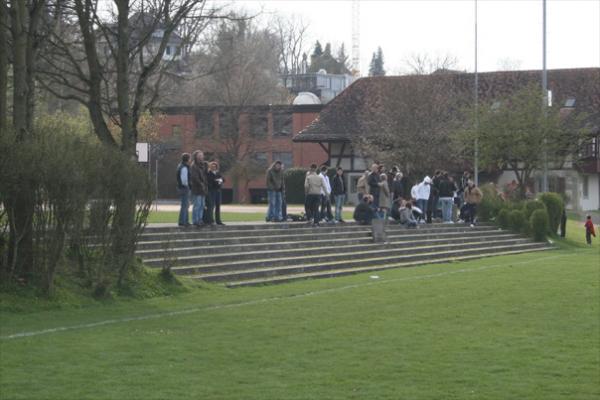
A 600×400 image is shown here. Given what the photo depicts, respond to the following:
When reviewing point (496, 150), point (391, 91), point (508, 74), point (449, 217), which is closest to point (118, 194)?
point (449, 217)

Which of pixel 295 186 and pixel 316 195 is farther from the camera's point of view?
pixel 295 186

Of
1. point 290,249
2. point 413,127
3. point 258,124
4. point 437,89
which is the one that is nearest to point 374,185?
point 290,249

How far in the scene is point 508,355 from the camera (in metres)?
Answer: 12.2

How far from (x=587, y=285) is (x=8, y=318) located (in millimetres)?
11993

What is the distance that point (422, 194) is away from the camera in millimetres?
35281

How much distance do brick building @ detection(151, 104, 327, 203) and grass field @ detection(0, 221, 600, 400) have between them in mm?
50700

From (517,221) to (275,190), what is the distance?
13699mm

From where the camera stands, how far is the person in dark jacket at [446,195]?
120 ft

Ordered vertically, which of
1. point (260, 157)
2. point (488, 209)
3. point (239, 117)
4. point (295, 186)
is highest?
point (239, 117)

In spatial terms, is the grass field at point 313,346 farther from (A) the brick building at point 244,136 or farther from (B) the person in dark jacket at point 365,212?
(A) the brick building at point 244,136

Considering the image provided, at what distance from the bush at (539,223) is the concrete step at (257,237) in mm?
5887

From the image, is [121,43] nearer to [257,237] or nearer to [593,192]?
[257,237]

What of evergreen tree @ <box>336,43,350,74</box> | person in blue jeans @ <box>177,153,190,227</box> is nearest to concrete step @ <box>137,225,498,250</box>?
person in blue jeans @ <box>177,153,190,227</box>

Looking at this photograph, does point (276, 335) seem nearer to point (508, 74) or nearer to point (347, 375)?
point (347, 375)
